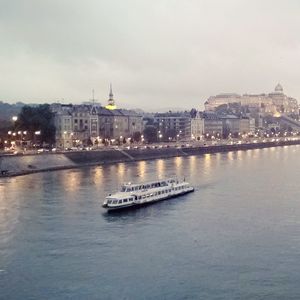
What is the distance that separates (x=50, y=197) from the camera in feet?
87.6

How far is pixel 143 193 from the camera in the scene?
84.7ft

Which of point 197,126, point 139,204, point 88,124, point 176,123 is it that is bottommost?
point 139,204

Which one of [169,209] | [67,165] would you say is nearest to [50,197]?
Answer: [169,209]

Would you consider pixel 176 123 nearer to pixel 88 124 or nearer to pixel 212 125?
pixel 212 125

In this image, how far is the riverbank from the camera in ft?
126

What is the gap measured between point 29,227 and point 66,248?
3470 millimetres

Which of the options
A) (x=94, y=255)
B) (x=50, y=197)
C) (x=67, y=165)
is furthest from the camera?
(x=67, y=165)

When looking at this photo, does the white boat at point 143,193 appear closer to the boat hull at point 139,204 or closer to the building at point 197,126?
the boat hull at point 139,204

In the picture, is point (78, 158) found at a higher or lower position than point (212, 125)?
lower

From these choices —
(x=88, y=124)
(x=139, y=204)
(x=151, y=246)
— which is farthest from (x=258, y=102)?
(x=151, y=246)

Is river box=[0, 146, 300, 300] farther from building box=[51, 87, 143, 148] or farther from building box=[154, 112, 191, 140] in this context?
building box=[154, 112, 191, 140]

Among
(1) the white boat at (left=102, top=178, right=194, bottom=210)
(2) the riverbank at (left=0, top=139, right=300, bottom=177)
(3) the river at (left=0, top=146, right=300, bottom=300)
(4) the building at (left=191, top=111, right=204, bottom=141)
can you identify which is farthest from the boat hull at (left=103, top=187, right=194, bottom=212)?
(4) the building at (left=191, top=111, right=204, bottom=141)

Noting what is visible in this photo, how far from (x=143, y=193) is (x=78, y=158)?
20.9 m

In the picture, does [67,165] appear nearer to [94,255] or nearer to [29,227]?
[29,227]
